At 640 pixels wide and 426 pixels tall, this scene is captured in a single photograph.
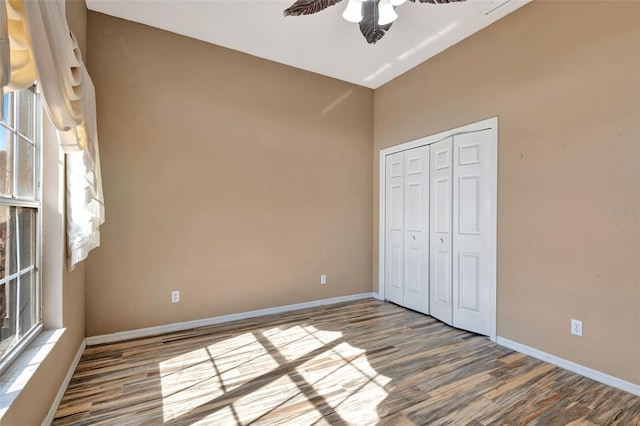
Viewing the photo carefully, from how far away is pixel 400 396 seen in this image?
211 cm

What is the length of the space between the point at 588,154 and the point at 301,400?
9.21ft

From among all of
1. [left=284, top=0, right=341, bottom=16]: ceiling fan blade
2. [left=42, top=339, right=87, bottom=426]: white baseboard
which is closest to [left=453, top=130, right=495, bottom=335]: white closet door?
[left=284, top=0, right=341, bottom=16]: ceiling fan blade

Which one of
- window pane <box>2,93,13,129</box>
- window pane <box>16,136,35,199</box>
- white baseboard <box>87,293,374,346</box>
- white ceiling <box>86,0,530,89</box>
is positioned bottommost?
white baseboard <box>87,293,374,346</box>

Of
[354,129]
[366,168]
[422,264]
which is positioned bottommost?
[422,264]

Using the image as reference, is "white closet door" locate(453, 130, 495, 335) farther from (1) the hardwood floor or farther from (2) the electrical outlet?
(2) the electrical outlet

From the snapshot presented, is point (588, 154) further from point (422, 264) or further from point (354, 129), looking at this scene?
point (354, 129)

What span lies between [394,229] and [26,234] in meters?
3.66

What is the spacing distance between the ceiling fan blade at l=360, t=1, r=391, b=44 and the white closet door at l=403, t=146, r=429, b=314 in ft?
5.24

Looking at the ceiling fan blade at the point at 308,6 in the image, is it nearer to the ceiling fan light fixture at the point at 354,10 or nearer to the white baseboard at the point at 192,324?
the ceiling fan light fixture at the point at 354,10

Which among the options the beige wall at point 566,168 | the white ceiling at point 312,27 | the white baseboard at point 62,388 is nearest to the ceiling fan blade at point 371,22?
the white ceiling at point 312,27

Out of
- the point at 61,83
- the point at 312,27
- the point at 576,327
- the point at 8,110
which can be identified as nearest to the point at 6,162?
the point at 8,110

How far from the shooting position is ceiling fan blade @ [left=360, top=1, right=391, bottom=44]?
2.30 metres

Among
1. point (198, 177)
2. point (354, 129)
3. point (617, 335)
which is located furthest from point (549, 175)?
point (198, 177)

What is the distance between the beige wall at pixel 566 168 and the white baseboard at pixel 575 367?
0.04 metres
